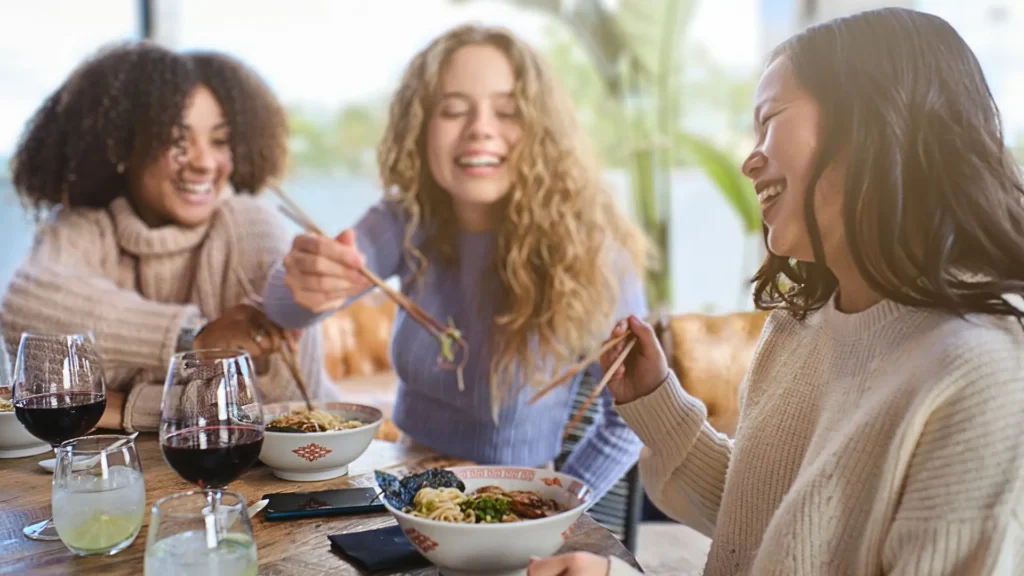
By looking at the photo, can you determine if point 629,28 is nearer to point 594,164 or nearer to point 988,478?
point 594,164

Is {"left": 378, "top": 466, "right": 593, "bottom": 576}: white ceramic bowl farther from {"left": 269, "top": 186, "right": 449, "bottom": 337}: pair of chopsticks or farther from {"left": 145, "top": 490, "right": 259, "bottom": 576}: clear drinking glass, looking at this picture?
{"left": 269, "top": 186, "right": 449, "bottom": 337}: pair of chopsticks

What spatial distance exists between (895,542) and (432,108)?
1335mm

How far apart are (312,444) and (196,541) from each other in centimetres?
43

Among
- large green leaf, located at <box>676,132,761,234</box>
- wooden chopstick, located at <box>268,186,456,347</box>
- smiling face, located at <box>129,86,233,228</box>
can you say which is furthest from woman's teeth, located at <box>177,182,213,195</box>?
large green leaf, located at <box>676,132,761,234</box>

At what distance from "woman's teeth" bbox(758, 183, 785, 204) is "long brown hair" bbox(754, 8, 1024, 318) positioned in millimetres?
52

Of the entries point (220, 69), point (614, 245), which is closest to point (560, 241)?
point (614, 245)

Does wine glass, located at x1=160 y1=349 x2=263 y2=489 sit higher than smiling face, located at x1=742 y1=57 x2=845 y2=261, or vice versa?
smiling face, located at x1=742 y1=57 x2=845 y2=261

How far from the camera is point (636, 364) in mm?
1274

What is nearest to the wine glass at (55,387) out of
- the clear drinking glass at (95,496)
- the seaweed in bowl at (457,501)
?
the clear drinking glass at (95,496)

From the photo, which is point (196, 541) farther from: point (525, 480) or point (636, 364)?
point (636, 364)

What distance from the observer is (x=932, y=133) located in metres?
0.93

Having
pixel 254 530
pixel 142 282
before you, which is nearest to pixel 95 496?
pixel 254 530

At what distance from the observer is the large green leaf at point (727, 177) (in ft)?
11.3

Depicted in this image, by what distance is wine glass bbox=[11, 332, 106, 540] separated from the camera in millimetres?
1143
